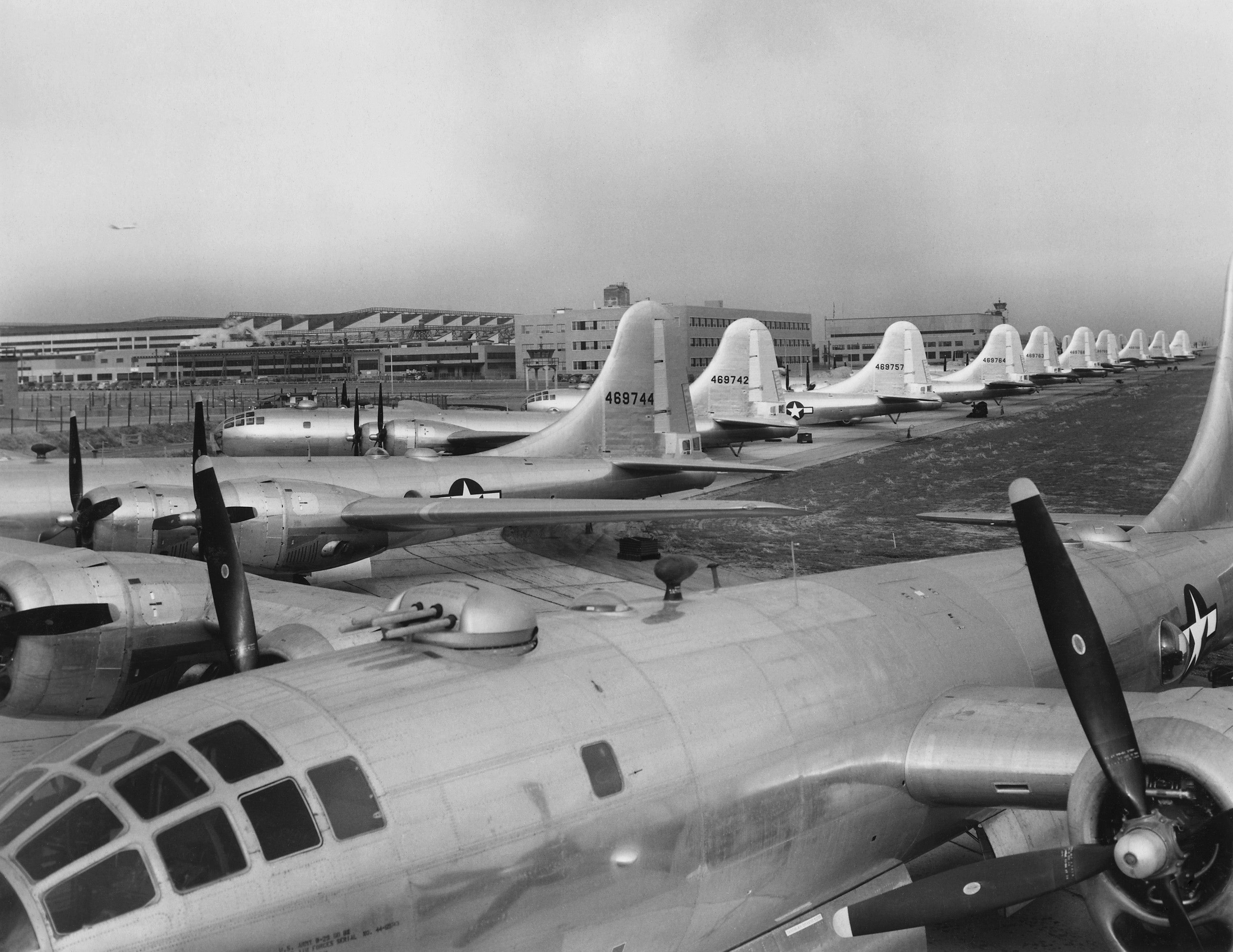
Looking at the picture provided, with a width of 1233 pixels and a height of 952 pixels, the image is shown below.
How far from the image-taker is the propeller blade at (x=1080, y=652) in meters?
6.87

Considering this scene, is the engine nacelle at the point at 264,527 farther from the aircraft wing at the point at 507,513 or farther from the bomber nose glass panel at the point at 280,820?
the bomber nose glass panel at the point at 280,820

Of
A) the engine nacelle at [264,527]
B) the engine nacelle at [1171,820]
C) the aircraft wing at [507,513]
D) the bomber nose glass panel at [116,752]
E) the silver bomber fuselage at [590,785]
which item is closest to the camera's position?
the silver bomber fuselage at [590,785]

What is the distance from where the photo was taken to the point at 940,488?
39.1 metres

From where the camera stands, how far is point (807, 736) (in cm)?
796

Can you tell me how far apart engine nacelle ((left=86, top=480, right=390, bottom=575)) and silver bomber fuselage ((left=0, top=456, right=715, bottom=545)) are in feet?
3.77

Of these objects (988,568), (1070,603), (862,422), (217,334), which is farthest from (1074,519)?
(217,334)

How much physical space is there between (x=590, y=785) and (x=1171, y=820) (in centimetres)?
387

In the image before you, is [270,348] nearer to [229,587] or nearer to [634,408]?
[634,408]

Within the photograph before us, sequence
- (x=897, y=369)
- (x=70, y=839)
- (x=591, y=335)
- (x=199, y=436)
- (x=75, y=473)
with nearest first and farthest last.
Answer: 1. (x=70, y=839)
2. (x=199, y=436)
3. (x=75, y=473)
4. (x=897, y=369)
5. (x=591, y=335)

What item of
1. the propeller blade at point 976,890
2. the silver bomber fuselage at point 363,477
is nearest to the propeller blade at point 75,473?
the silver bomber fuselage at point 363,477

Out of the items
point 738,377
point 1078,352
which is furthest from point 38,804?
point 1078,352

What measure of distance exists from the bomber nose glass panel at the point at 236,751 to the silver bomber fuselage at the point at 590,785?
7 cm

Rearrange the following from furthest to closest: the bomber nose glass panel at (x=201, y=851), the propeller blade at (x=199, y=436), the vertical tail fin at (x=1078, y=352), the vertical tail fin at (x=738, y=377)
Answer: the vertical tail fin at (x=1078, y=352)
the vertical tail fin at (x=738, y=377)
the propeller blade at (x=199, y=436)
the bomber nose glass panel at (x=201, y=851)

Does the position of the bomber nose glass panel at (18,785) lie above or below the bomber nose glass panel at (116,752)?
below
